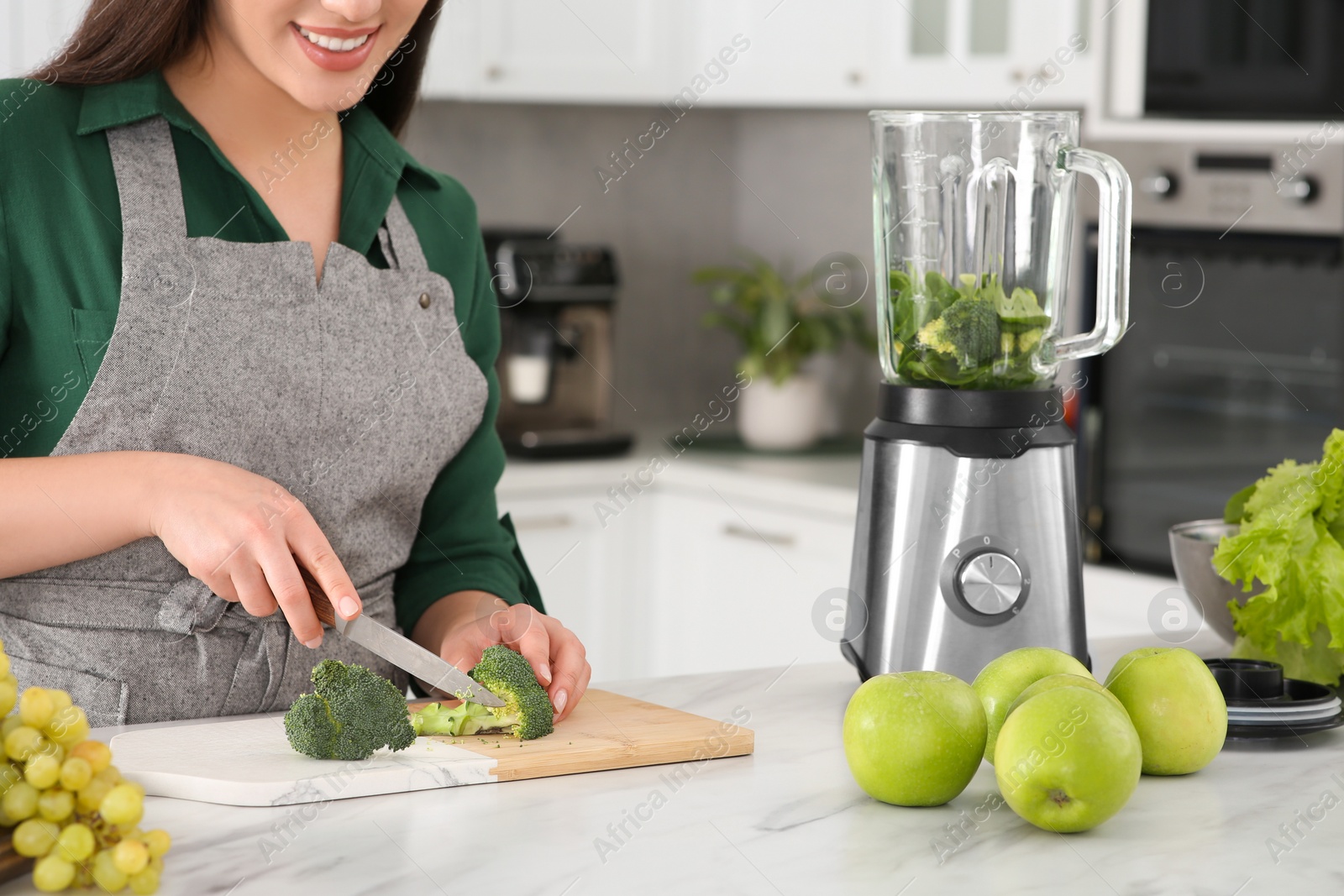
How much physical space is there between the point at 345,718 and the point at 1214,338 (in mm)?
1574

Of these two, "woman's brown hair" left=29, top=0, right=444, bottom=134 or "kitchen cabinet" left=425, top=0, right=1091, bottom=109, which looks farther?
"kitchen cabinet" left=425, top=0, right=1091, bottom=109

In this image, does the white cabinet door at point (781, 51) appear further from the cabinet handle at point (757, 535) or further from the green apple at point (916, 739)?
the green apple at point (916, 739)

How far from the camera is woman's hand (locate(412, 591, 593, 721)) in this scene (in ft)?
3.33

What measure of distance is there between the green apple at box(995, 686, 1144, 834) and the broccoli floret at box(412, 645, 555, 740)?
287 mm

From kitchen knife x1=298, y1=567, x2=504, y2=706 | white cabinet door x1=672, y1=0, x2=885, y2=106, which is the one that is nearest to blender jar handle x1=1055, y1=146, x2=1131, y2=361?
kitchen knife x1=298, y1=567, x2=504, y2=706

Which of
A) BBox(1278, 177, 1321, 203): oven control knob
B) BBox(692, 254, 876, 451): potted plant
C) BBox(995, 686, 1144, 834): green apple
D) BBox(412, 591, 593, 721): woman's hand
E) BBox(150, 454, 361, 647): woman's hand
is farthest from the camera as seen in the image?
BBox(692, 254, 876, 451): potted plant

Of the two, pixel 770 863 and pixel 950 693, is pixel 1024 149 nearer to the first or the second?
pixel 950 693

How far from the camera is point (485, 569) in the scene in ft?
4.19

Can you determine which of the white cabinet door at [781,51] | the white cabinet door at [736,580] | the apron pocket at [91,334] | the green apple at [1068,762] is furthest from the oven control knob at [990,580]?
the white cabinet door at [781,51]

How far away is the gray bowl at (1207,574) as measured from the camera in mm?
1146

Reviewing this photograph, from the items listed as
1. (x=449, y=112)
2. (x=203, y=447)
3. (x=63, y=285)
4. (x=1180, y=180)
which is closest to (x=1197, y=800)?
(x=203, y=447)

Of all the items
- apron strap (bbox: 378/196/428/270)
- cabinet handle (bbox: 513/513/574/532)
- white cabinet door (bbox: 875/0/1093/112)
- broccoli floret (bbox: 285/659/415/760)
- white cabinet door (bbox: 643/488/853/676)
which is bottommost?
white cabinet door (bbox: 643/488/853/676)

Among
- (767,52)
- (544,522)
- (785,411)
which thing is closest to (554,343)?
(544,522)

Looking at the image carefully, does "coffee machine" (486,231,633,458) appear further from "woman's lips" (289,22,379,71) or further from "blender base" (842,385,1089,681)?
"blender base" (842,385,1089,681)
